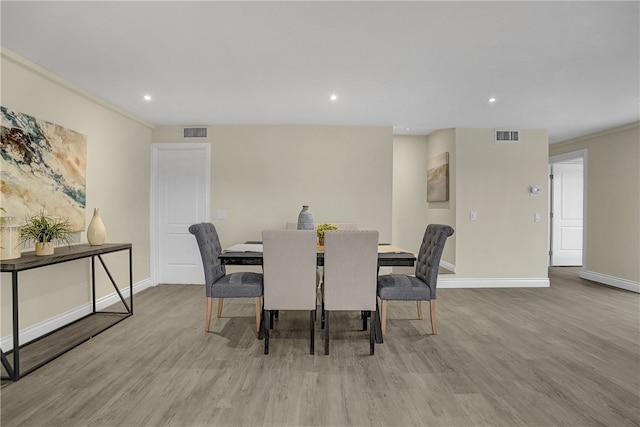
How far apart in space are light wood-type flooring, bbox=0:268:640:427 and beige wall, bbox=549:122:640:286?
1752 mm

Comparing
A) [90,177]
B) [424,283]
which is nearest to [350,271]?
[424,283]

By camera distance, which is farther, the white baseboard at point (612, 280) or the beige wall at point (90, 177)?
the white baseboard at point (612, 280)

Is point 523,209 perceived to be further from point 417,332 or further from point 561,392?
point 561,392

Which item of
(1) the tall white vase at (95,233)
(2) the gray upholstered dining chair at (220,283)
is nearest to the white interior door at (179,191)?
(1) the tall white vase at (95,233)

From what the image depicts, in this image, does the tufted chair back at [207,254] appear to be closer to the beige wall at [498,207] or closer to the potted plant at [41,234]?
the potted plant at [41,234]

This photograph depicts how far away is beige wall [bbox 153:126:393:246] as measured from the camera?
4957mm

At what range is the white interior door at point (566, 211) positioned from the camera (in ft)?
22.6

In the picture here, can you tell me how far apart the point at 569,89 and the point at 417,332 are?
9.32 ft

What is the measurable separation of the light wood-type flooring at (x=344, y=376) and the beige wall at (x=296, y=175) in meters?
1.68

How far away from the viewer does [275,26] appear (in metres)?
2.27

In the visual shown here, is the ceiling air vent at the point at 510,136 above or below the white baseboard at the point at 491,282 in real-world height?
above

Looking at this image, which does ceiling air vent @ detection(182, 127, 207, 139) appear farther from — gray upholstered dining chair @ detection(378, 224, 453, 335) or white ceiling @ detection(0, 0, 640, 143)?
gray upholstered dining chair @ detection(378, 224, 453, 335)

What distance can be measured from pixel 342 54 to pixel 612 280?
544 centimetres

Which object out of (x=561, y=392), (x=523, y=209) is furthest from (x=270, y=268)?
(x=523, y=209)
